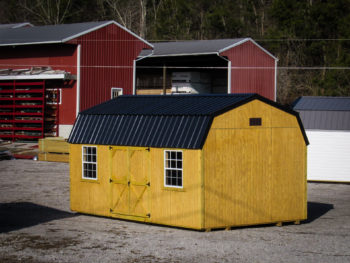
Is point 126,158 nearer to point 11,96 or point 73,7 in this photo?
point 11,96

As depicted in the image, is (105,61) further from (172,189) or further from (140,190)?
(172,189)

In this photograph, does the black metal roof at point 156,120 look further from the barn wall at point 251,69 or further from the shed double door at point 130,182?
the barn wall at point 251,69

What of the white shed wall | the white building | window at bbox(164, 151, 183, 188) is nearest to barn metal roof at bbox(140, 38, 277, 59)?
the white building

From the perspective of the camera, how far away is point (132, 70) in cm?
4050

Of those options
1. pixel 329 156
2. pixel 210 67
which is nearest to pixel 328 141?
pixel 329 156

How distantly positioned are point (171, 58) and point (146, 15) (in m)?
24.6

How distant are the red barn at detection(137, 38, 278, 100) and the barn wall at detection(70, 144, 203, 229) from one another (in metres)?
22.5

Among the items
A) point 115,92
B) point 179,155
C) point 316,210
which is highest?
point 115,92

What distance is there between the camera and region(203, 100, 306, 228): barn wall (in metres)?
16.5

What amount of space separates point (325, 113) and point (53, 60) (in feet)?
55.8

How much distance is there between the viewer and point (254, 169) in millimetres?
17344

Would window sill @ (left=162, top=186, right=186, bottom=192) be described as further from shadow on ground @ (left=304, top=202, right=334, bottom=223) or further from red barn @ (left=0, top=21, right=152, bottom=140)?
red barn @ (left=0, top=21, right=152, bottom=140)

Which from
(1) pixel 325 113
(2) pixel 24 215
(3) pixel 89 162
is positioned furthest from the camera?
(1) pixel 325 113

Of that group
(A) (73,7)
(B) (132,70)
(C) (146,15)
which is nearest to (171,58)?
(B) (132,70)
